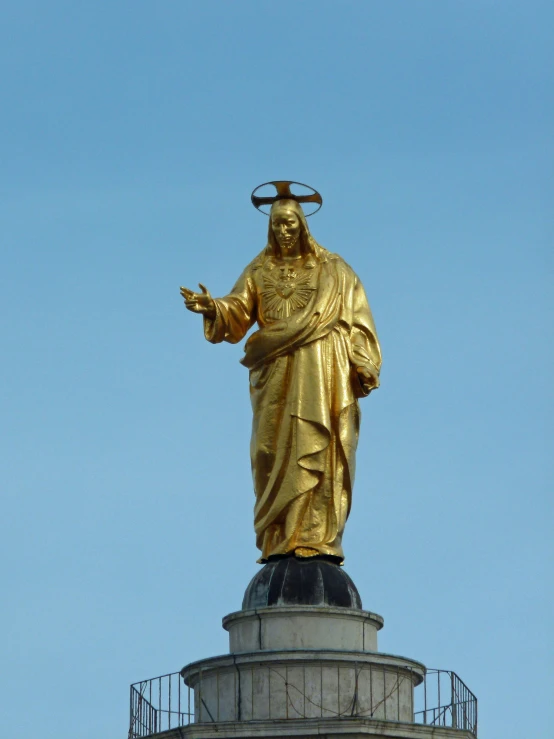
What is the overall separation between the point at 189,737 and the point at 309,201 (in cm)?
797

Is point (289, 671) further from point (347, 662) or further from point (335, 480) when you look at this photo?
point (335, 480)

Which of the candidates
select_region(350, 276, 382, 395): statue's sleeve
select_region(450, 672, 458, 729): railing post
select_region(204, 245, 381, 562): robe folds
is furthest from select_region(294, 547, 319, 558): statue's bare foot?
select_region(450, 672, 458, 729): railing post

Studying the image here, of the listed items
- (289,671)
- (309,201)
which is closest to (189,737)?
(289,671)

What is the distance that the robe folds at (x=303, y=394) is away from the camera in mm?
25625

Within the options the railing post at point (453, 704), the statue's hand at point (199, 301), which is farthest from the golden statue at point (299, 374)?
the railing post at point (453, 704)

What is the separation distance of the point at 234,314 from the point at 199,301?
2.57 feet

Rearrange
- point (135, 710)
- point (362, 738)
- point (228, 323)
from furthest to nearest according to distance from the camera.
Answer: point (228, 323) → point (135, 710) → point (362, 738)

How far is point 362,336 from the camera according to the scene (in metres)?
26.5

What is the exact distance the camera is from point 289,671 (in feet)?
78.6

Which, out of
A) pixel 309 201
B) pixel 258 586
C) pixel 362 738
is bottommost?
pixel 362 738

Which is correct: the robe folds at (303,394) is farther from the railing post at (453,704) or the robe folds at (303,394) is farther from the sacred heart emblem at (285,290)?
the railing post at (453,704)

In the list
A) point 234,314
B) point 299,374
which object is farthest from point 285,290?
point 299,374

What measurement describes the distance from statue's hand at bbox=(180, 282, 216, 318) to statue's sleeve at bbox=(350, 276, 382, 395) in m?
2.03

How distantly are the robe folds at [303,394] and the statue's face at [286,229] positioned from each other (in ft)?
1.40
